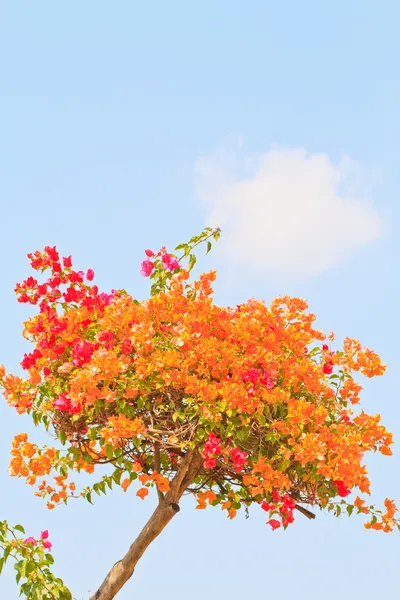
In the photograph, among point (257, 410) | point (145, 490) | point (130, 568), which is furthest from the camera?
point (130, 568)

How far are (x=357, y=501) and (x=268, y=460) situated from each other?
91 cm

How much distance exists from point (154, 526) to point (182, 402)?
1187 millimetres

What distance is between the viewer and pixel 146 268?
→ 6.86 m

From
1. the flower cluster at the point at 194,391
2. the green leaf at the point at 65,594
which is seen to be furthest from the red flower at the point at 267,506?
the green leaf at the point at 65,594

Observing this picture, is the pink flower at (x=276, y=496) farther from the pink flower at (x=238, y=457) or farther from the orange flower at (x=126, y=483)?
the orange flower at (x=126, y=483)

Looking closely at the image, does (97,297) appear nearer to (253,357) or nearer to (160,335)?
(160,335)

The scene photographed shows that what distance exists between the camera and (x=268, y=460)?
20.1 feet

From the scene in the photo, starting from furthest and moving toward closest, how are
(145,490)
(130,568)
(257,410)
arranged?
(130,568)
(145,490)
(257,410)

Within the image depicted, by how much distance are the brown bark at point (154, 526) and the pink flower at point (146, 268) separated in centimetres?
151

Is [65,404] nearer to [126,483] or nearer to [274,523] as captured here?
[126,483]

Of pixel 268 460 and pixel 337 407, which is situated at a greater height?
pixel 337 407

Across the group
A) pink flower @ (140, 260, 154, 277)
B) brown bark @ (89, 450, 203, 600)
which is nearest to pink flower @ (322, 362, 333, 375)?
brown bark @ (89, 450, 203, 600)

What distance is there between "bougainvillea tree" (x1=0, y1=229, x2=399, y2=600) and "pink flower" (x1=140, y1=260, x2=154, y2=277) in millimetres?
12

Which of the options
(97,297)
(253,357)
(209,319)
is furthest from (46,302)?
(253,357)
